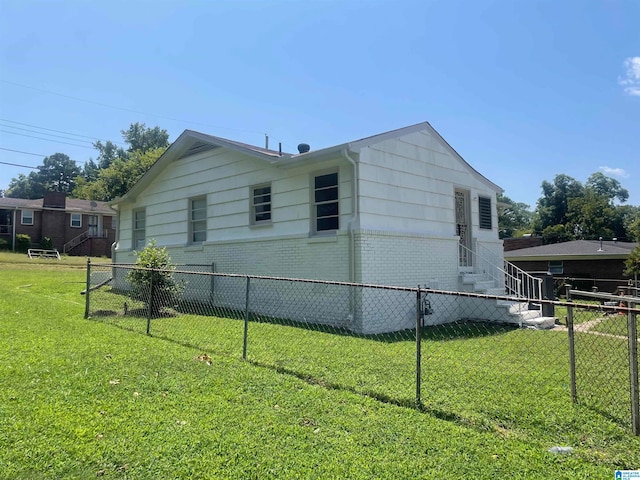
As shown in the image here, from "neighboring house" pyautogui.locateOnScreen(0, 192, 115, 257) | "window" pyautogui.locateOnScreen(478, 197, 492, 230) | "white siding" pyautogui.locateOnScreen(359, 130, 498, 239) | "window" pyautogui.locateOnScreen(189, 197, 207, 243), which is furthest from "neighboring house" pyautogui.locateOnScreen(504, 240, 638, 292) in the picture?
"neighboring house" pyautogui.locateOnScreen(0, 192, 115, 257)

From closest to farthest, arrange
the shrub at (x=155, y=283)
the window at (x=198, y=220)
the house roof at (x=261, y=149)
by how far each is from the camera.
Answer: the house roof at (x=261, y=149)
the shrub at (x=155, y=283)
the window at (x=198, y=220)

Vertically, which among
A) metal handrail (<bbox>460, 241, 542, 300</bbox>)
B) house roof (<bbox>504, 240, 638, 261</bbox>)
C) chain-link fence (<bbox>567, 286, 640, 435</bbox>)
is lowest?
chain-link fence (<bbox>567, 286, 640, 435</bbox>)

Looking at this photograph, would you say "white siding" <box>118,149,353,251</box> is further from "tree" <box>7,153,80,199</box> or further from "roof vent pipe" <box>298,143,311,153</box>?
"tree" <box>7,153,80,199</box>

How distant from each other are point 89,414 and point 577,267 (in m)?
23.5

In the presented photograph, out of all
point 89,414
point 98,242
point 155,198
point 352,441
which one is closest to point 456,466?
point 352,441

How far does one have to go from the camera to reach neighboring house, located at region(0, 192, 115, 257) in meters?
33.8

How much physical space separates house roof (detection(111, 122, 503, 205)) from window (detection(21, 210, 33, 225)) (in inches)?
924

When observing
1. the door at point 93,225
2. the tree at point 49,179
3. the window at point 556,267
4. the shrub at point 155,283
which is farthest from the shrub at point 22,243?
the tree at point 49,179

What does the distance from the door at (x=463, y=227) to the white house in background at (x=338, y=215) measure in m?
0.03

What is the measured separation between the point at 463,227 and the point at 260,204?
233 inches

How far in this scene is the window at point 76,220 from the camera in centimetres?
3628

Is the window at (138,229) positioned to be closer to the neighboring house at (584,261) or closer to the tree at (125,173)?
the neighboring house at (584,261)

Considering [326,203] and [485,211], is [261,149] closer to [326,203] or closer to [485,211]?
[326,203]

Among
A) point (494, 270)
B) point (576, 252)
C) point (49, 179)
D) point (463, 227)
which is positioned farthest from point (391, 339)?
point (49, 179)
